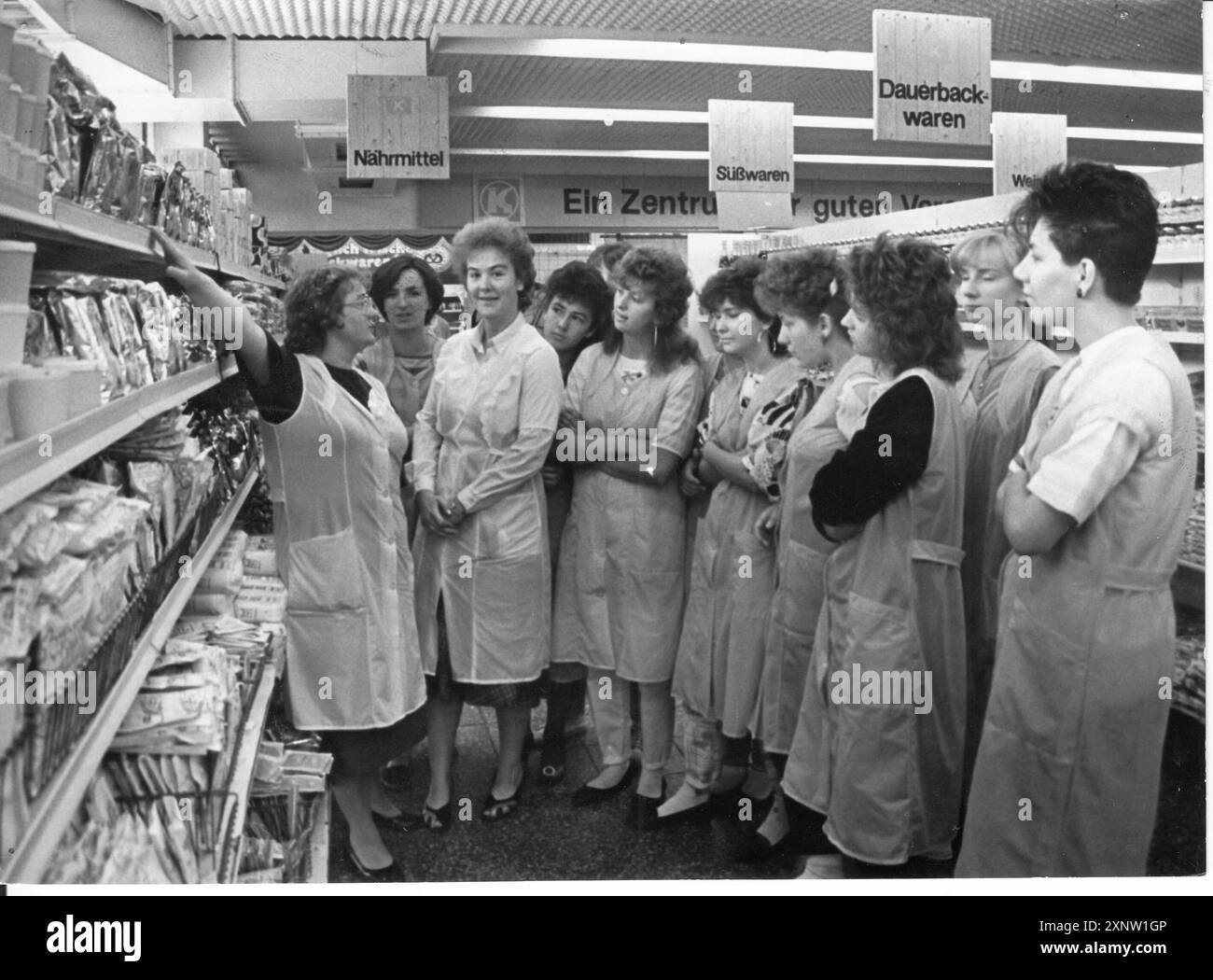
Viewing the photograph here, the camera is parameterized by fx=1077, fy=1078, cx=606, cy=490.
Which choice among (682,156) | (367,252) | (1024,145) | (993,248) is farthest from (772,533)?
(367,252)

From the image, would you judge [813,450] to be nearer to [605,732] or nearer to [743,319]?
[743,319]

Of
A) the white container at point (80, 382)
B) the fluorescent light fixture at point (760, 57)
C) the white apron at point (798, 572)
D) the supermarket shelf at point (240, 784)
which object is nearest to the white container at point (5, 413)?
the white container at point (80, 382)

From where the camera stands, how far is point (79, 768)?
4.38ft

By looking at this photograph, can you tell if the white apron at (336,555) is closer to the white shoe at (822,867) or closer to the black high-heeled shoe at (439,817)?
the black high-heeled shoe at (439,817)

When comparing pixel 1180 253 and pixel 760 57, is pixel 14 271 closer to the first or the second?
pixel 1180 253

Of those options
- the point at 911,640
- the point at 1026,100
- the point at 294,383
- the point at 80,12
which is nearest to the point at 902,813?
the point at 911,640

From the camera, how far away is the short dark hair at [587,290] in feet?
11.2

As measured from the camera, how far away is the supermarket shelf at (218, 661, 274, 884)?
185cm

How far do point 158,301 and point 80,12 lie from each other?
2050mm

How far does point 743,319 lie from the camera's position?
306 cm

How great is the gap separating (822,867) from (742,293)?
5.08ft

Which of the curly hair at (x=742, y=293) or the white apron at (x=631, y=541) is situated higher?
the curly hair at (x=742, y=293)

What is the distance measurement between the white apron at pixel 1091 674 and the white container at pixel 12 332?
62.5 inches
